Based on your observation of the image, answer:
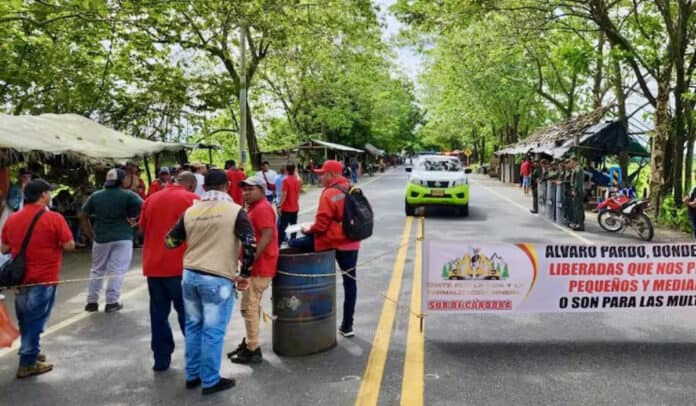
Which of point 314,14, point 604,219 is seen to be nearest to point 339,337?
point 604,219

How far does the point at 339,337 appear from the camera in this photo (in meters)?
5.64

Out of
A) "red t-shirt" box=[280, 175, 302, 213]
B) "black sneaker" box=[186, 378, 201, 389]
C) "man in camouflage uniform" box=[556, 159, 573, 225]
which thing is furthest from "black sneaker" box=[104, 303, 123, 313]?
"man in camouflage uniform" box=[556, 159, 573, 225]

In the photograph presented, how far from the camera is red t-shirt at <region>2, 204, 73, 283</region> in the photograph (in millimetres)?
4820

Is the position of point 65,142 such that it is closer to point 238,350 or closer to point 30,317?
point 30,317

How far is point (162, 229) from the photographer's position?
196 inches

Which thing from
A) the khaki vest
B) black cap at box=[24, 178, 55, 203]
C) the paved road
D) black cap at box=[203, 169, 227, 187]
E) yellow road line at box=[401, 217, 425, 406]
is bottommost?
the paved road

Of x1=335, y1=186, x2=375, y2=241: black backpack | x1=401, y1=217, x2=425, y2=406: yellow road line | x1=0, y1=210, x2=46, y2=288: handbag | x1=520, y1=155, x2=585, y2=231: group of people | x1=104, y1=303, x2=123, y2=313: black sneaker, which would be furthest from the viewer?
x1=520, y1=155, x2=585, y2=231: group of people

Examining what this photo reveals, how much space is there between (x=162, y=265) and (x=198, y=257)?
2.31ft

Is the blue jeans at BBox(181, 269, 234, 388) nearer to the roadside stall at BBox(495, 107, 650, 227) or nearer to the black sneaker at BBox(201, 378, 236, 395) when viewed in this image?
the black sneaker at BBox(201, 378, 236, 395)

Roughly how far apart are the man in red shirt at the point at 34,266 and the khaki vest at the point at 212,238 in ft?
4.59

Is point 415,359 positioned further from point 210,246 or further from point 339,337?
point 210,246

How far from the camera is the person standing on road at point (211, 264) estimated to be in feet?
14.0

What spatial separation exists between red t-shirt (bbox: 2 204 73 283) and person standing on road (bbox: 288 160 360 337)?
209 centimetres

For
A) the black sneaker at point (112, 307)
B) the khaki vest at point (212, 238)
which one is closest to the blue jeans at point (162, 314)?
the khaki vest at point (212, 238)
